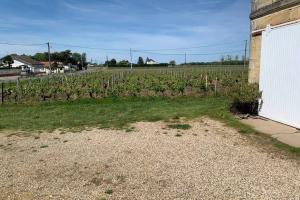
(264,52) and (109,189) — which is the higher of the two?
(264,52)

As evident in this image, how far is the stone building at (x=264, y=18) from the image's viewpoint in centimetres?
782

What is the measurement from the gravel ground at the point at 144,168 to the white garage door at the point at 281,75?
1.54m

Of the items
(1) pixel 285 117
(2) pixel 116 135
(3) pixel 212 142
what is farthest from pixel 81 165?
(1) pixel 285 117

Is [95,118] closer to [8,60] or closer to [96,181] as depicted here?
[96,181]

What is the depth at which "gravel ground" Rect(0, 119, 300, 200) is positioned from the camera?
4.23 m

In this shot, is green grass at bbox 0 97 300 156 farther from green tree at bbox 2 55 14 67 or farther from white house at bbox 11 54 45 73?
green tree at bbox 2 55 14 67

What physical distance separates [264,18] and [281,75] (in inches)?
72.9

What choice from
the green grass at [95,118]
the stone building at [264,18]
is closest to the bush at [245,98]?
the green grass at [95,118]

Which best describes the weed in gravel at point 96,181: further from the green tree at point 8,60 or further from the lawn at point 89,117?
the green tree at point 8,60

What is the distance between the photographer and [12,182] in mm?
4688

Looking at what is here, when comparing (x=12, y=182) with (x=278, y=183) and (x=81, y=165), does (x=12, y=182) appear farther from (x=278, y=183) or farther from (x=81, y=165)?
(x=278, y=183)

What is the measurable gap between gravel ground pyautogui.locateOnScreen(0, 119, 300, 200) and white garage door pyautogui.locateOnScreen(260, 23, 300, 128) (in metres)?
1.54

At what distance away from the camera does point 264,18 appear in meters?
9.13

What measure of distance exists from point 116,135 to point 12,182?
10.2 feet
